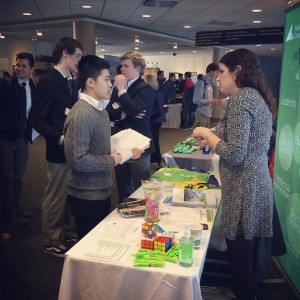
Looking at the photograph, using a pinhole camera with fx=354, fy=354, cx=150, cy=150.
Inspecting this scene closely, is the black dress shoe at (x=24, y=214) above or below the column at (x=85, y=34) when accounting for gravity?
below

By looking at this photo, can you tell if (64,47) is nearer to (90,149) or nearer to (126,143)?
(126,143)

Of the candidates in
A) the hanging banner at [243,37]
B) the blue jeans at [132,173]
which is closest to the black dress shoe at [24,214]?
the blue jeans at [132,173]

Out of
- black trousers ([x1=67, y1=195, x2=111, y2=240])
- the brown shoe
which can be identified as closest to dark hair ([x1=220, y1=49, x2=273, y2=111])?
black trousers ([x1=67, y1=195, x2=111, y2=240])

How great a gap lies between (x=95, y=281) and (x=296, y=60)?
5.92ft

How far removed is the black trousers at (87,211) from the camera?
1885 mm

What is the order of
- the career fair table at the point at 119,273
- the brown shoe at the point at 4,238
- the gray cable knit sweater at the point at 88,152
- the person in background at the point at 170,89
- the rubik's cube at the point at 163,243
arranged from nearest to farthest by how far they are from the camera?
the career fair table at the point at 119,273 → the rubik's cube at the point at 163,243 → the gray cable knit sweater at the point at 88,152 → the brown shoe at the point at 4,238 → the person in background at the point at 170,89

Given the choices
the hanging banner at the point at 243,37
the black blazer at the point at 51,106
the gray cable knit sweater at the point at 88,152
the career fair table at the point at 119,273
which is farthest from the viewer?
the hanging banner at the point at 243,37

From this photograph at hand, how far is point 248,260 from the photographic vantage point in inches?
69.0

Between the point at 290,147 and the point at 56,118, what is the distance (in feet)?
5.21

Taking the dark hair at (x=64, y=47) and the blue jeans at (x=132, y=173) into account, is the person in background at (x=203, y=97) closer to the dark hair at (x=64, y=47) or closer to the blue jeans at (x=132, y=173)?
the blue jeans at (x=132, y=173)

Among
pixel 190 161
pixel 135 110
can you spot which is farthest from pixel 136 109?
pixel 190 161

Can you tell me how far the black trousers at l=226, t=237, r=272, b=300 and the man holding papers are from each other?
0.71m

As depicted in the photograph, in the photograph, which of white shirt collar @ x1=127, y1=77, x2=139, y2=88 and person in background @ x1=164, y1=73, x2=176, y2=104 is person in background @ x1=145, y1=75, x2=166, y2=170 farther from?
person in background @ x1=164, y1=73, x2=176, y2=104

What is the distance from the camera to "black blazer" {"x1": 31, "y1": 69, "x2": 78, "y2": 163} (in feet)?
7.70
